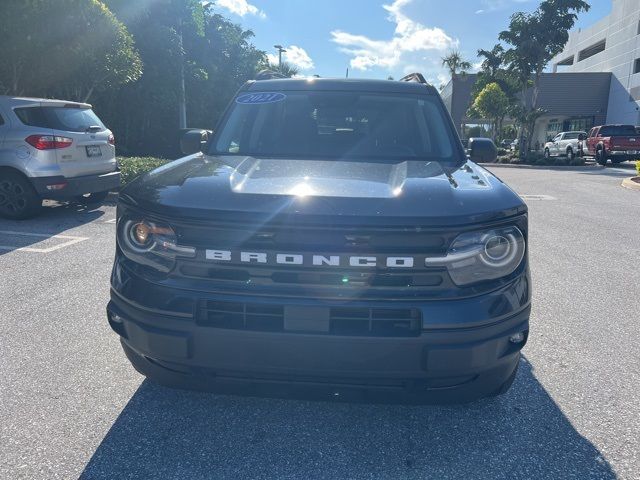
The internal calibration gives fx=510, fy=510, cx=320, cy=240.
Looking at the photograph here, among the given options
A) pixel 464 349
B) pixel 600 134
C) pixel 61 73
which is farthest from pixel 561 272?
pixel 600 134

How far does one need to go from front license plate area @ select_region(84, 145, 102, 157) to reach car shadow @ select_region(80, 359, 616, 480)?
5.65 meters

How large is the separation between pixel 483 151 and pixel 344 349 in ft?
7.31

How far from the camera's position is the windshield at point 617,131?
2495 cm

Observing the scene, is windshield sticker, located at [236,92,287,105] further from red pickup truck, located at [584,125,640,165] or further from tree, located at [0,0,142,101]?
red pickup truck, located at [584,125,640,165]

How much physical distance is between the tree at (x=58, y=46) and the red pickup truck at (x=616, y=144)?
22.1m

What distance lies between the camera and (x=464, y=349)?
197 cm

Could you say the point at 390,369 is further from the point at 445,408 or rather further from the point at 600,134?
the point at 600,134

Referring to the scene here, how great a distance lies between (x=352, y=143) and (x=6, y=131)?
5.78 m

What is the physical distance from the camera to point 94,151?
24.9 feet

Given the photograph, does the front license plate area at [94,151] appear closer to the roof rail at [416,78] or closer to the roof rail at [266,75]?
the roof rail at [266,75]

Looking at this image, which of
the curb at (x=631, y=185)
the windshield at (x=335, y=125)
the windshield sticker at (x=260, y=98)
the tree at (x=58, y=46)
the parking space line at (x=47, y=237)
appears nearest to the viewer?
the windshield at (x=335, y=125)

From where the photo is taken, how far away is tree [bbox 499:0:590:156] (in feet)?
90.1

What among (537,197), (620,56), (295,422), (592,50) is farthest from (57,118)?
(592,50)

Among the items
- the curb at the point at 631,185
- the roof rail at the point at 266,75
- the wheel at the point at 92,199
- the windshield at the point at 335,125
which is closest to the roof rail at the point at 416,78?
the windshield at the point at 335,125
